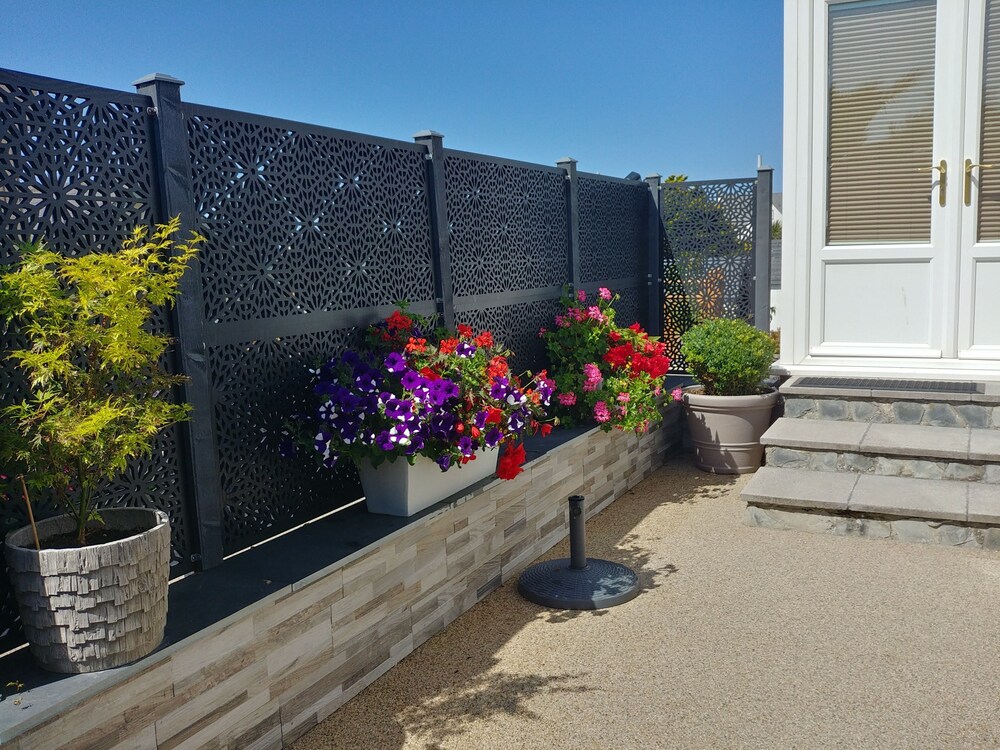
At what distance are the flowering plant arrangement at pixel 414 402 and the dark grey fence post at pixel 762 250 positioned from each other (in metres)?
3.48

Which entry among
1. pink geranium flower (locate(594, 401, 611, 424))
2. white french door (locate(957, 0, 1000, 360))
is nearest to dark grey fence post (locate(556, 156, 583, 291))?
pink geranium flower (locate(594, 401, 611, 424))

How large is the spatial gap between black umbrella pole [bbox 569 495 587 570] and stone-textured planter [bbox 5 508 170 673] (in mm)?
1989

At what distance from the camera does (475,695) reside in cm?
288

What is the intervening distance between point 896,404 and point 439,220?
118 inches

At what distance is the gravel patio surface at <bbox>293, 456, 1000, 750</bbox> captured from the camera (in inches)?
103

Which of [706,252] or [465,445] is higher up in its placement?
[706,252]

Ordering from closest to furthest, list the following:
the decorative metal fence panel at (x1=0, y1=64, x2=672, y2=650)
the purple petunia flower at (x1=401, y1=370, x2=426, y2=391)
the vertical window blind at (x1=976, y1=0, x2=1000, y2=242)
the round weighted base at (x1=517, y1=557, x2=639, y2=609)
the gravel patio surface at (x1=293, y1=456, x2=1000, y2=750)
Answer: the decorative metal fence panel at (x1=0, y1=64, x2=672, y2=650) < the gravel patio surface at (x1=293, y1=456, x2=1000, y2=750) < the purple petunia flower at (x1=401, y1=370, x2=426, y2=391) < the round weighted base at (x1=517, y1=557, x2=639, y2=609) < the vertical window blind at (x1=976, y1=0, x2=1000, y2=242)

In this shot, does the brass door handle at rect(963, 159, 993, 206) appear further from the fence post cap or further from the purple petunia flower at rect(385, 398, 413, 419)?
the fence post cap

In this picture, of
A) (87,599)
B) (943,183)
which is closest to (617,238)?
(943,183)

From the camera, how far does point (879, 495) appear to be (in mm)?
4395

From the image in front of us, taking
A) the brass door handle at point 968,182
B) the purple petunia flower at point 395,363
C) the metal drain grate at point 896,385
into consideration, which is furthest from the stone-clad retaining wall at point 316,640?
the brass door handle at point 968,182

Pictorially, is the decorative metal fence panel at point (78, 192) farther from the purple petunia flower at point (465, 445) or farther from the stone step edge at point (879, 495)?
the stone step edge at point (879, 495)

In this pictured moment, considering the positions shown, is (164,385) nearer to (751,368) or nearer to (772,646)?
(772,646)

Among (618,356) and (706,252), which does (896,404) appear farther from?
(706,252)
